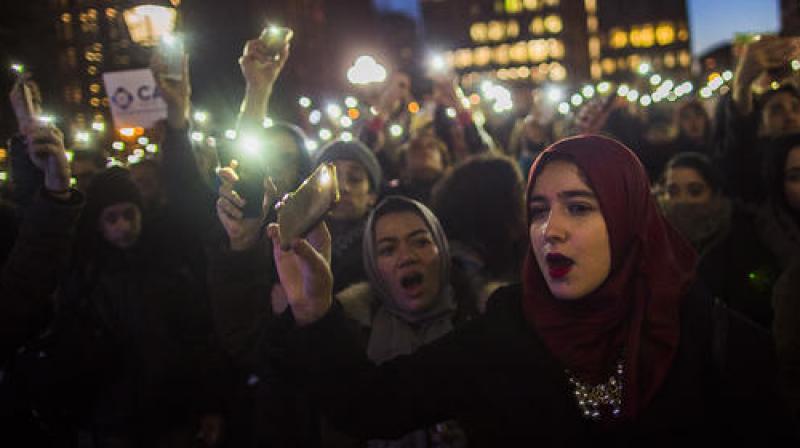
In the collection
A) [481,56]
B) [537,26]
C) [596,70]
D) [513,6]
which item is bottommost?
[596,70]

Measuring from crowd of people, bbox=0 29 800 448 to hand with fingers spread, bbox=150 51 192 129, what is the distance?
1cm

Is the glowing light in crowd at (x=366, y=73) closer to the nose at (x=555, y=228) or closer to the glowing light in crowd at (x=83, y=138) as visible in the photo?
the glowing light in crowd at (x=83, y=138)

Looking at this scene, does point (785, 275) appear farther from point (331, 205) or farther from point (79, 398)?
point (79, 398)

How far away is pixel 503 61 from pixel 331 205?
130 metres

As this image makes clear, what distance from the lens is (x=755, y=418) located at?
1.97 m

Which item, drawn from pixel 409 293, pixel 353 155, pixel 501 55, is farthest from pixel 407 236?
pixel 501 55

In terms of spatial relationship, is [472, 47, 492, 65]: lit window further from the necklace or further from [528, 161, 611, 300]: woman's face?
the necklace

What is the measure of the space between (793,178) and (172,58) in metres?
3.50

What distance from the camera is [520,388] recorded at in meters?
2.10

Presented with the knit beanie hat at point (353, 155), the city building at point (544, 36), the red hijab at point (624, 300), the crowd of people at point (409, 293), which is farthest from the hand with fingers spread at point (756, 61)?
the city building at point (544, 36)

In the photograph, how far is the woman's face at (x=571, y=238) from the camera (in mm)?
2051

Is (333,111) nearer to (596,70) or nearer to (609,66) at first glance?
(609,66)

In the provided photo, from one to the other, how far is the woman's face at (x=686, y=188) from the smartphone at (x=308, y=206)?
3.48 meters

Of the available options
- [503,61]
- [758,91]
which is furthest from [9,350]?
[503,61]
